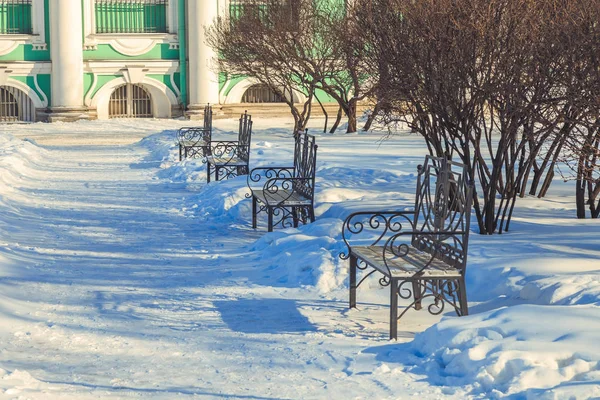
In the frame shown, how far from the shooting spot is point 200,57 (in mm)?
36500

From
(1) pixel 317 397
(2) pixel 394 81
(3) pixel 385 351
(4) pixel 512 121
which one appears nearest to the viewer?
(1) pixel 317 397

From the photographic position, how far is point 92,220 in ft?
39.5

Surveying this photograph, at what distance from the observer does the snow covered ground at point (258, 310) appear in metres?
5.36

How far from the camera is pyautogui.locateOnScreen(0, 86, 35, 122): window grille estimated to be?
121ft

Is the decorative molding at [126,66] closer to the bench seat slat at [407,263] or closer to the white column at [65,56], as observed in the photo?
the white column at [65,56]

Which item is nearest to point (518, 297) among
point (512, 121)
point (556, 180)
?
point (512, 121)

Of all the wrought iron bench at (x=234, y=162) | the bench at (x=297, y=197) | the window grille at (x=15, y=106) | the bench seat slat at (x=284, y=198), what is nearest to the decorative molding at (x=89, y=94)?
the window grille at (x=15, y=106)

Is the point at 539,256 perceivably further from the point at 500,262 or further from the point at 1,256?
the point at 1,256

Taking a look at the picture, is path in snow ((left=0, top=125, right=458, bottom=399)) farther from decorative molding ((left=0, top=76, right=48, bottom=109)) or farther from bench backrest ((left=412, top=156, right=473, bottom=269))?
decorative molding ((left=0, top=76, right=48, bottom=109))

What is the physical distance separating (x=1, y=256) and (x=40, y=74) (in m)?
28.3

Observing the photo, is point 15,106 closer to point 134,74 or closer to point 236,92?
point 134,74

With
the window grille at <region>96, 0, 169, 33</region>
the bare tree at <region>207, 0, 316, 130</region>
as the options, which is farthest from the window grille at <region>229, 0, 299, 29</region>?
the window grille at <region>96, 0, 169, 33</region>

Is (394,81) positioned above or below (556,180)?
above

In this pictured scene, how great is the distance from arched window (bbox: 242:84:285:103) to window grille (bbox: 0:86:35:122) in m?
7.23
